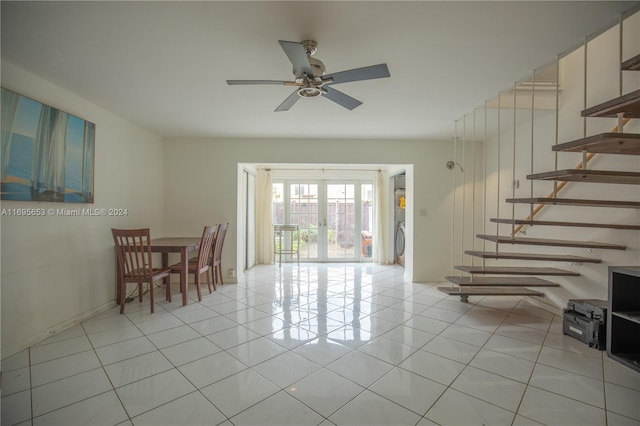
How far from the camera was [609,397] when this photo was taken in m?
1.73

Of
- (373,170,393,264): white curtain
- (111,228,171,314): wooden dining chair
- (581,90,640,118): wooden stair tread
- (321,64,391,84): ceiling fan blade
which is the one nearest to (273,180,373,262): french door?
(373,170,393,264): white curtain

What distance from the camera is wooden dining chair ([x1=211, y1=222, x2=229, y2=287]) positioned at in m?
4.02

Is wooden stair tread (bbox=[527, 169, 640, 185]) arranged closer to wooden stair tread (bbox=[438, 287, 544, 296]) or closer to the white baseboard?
wooden stair tread (bbox=[438, 287, 544, 296])

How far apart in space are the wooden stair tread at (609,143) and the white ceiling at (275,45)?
0.73 meters

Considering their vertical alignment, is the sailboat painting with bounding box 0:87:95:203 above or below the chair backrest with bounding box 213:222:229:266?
above

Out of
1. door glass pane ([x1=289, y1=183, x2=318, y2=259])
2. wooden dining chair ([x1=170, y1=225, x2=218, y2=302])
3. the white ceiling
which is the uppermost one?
the white ceiling

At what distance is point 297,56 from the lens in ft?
5.43

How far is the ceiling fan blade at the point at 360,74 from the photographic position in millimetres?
1767

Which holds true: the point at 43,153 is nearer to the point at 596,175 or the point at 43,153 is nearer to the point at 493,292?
the point at 596,175

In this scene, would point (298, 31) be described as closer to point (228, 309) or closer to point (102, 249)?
point (228, 309)

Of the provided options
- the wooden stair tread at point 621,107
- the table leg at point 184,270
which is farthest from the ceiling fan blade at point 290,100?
the table leg at point 184,270

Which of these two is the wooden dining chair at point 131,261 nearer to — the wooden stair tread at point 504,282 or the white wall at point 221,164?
the white wall at point 221,164

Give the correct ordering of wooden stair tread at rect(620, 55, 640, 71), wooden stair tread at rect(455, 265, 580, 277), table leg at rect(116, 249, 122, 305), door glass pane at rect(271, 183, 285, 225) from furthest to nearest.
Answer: door glass pane at rect(271, 183, 285, 225) → table leg at rect(116, 249, 122, 305) → wooden stair tread at rect(455, 265, 580, 277) → wooden stair tread at rect(620, 55, 640, 71)

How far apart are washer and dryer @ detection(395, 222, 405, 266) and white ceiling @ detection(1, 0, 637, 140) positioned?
10.9ft
